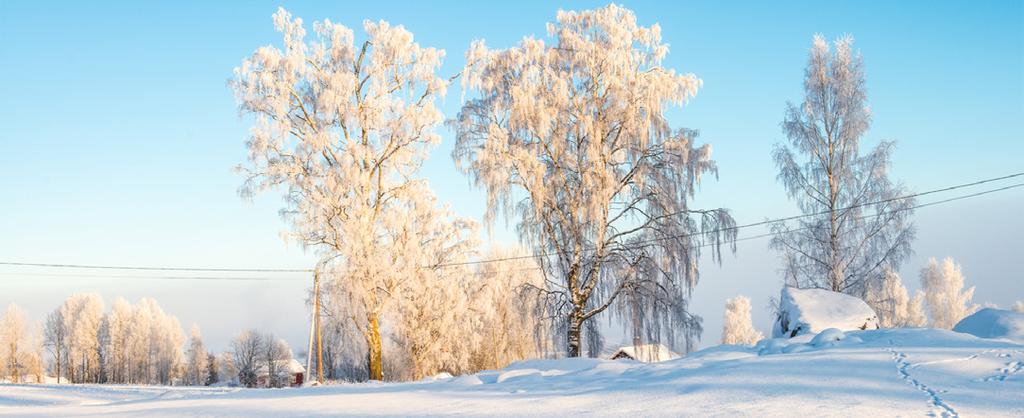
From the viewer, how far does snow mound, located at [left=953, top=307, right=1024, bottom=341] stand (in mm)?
12141

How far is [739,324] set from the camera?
59625 millimetres

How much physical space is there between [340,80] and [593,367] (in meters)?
10.8

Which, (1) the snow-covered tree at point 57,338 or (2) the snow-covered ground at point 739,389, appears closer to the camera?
(2) the snow-covered ground at point 739,389

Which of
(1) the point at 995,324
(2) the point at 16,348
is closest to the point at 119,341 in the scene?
(2) the point at 16,348

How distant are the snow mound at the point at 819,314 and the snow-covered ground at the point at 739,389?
2.78 m

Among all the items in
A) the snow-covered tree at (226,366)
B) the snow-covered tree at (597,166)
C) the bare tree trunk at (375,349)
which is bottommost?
the snow-covered tree at (226,366)

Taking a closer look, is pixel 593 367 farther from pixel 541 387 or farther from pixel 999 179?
pixel 999 179

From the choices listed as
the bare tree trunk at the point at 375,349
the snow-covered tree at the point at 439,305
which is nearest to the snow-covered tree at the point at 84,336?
the snow-covered tree at the point at 439,305

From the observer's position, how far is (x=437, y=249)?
24312 millimetres

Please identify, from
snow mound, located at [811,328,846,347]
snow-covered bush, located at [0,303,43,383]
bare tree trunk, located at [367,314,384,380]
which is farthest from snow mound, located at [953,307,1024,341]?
snow-covered bush, located at [0,303,43,383]

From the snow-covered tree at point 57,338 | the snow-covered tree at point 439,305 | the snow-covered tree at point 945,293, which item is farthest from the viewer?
the snow-covered tree at point 57,338

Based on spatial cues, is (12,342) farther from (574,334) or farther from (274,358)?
(574,334)

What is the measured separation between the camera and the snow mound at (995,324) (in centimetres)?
1214

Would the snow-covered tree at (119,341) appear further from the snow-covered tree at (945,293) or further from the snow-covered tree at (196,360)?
the snow-covered tree at (945,293)
